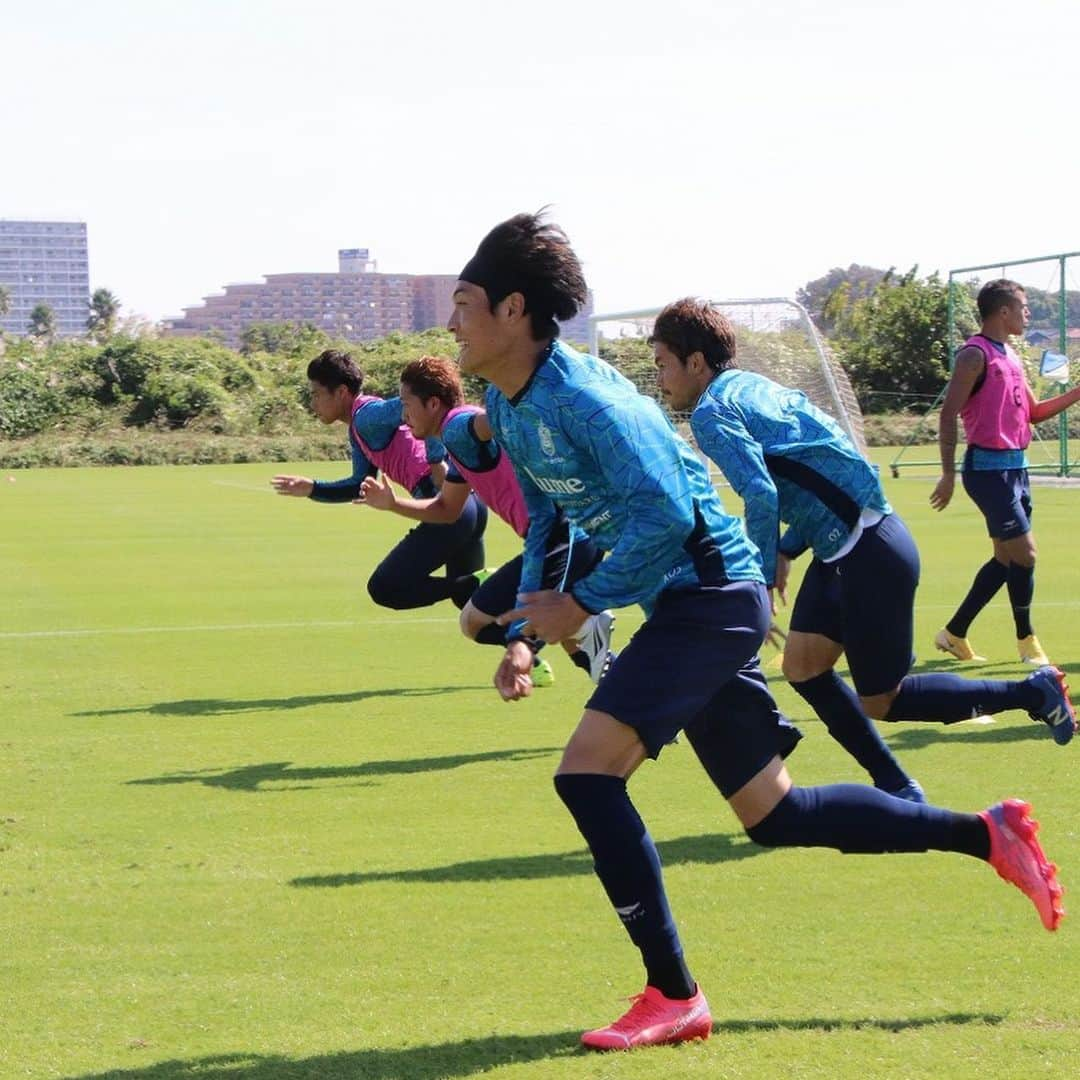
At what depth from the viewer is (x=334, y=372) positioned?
34.6ft

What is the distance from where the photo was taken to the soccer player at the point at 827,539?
5.60 m

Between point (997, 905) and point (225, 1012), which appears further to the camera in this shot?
point (997, 905)

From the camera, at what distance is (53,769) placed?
27.2ft

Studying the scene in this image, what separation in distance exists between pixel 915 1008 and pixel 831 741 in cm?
387

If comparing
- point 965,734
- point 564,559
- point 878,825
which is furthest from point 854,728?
point 965,734

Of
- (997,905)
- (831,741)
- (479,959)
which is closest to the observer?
(479,959)

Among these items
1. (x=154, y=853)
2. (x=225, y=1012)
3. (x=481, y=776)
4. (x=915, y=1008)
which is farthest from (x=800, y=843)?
(x=481, y=776)

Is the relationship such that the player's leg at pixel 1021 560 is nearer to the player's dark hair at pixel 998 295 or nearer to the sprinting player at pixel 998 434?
the sprinting player at pixel 998 434

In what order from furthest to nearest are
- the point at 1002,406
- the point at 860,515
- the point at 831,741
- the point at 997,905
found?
the point at 1002,406, the point at 831,741, the point at 860,515, the point at 997,905

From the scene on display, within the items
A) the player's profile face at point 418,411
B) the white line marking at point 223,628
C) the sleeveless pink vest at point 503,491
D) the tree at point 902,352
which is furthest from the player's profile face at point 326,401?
the tree at point 902,352

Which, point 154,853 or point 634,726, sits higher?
point 634,726

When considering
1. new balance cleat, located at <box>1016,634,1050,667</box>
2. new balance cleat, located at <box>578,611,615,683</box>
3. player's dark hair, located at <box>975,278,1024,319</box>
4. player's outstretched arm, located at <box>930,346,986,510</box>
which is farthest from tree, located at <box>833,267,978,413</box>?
new balance cleat, located at <box>578,611,615,683</box>

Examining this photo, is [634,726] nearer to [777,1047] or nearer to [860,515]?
[777,1047]

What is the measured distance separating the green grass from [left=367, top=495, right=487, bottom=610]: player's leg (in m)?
0.61
